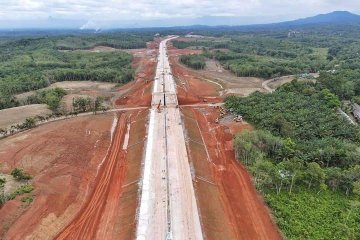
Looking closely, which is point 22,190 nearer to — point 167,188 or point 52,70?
point 167,188

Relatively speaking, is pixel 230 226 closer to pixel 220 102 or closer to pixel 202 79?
pixel 220 102

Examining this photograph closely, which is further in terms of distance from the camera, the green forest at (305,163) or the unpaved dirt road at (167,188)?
the green forest at (305,163)

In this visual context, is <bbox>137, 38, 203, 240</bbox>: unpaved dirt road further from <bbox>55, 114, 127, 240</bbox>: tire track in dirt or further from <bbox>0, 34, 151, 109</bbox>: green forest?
<bbox>0, 34, 151, 109</bbox>: green forest

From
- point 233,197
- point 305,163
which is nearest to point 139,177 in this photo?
point 233,197

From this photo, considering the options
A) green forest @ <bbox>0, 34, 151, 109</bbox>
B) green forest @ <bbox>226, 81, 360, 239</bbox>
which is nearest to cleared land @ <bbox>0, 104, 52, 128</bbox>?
green forest @ <bbox>0, 34, 151, 109</bbox>

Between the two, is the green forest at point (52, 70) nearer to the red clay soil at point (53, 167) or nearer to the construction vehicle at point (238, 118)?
the red clay soil at point (53, 167)

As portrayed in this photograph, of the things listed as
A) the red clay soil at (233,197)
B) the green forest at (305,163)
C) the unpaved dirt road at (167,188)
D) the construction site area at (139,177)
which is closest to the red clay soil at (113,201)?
the construction site area at (139,177)
